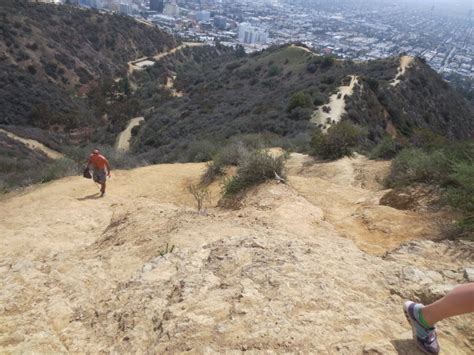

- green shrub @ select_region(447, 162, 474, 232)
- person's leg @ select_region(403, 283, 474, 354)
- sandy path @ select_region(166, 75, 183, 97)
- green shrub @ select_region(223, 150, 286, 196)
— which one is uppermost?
person's leg @ select_region(403, 283, 474, 354)

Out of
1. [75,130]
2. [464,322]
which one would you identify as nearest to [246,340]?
[464,322]

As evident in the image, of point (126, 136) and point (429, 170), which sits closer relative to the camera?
point (429, 170)

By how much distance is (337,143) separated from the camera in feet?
45.8

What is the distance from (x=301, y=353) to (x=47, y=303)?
9.72ft

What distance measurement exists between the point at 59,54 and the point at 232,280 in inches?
2431

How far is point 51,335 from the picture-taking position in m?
3.92

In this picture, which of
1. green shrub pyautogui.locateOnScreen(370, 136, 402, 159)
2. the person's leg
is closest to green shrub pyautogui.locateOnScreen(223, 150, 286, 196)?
the person's leg

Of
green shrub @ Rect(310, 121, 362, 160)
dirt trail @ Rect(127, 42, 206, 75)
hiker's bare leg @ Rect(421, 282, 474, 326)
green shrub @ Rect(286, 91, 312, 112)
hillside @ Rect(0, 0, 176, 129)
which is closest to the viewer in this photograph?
hiker's bare leg @ Rect(421, 282, 474, 326)

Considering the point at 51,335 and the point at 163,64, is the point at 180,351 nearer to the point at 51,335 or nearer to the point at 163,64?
the point at 51,335

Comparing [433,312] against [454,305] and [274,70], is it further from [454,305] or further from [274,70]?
[274,70]

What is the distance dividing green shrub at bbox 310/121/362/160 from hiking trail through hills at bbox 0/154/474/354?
6238 millimetres

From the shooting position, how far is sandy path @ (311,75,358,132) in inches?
996

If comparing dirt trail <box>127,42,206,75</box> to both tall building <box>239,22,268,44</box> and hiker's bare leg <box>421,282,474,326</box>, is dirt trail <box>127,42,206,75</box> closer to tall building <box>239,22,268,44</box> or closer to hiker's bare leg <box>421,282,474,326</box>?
tall building <box>239,22,268,44</box>

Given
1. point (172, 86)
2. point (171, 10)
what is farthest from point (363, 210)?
point (171, 10)
